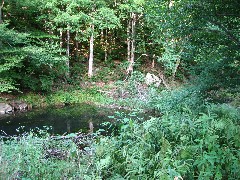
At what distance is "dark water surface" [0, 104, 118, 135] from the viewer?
32.2 feet

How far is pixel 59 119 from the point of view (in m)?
11.3

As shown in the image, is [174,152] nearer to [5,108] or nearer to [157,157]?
[157,157]

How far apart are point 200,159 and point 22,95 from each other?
13.0 metres

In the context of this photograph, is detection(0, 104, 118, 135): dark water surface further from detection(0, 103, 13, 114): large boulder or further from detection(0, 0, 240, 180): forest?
detection(0, 0, 240, 180): forest

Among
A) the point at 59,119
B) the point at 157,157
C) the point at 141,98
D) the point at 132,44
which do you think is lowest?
the point at 59,119

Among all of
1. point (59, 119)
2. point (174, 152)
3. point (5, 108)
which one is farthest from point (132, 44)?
point (174, 152)

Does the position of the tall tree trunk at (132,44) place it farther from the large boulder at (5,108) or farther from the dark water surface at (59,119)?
the large boulder at (5,108)

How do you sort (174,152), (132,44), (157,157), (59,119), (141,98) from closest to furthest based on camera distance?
(157,157) → (174,152) → (59,119) → (141,98) → (132,44)

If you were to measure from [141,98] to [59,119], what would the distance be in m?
4.30

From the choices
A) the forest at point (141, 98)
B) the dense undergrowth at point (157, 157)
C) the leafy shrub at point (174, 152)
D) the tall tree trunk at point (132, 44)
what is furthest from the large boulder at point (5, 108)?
the leafy shrub at point (174, 152)

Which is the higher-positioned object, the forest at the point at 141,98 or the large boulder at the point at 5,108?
the forest at the point at 141,98

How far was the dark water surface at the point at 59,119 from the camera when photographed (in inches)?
387

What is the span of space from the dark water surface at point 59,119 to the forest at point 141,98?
4.40 ft

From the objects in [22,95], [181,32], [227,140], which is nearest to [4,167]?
[227,140]
